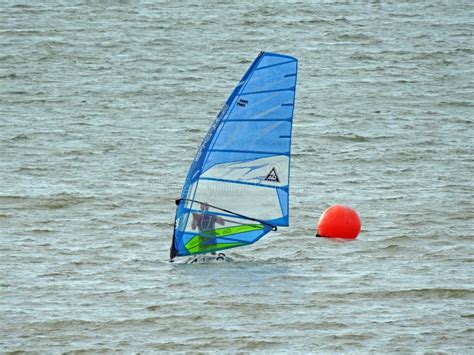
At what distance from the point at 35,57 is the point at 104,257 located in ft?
56.2

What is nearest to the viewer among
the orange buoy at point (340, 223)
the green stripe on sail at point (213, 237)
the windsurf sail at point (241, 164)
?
the windsurf sail at point (241, 164)

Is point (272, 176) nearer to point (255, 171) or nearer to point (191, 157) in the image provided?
point (255, 171)

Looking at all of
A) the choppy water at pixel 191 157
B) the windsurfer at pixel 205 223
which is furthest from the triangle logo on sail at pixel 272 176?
the choppy water at pixel 191 157

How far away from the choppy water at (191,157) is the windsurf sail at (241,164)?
0.41 metres

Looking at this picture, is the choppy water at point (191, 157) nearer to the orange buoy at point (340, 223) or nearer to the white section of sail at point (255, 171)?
the orange buoy at point (340, 223)

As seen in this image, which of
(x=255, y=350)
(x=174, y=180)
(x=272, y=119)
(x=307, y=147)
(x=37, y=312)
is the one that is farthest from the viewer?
(x=307, y=147)

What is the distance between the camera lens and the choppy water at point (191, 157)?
12281mm

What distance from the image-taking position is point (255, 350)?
11.3 m

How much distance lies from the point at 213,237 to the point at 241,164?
86 centimetres

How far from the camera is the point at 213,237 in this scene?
1473 cm

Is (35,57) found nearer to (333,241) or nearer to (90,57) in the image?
(90,57)

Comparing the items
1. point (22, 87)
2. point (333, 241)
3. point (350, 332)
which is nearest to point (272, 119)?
point (333, 241)

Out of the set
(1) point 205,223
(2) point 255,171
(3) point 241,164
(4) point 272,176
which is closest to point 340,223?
(4) point 272,176

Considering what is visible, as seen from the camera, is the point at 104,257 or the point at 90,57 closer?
the point at 104,257
